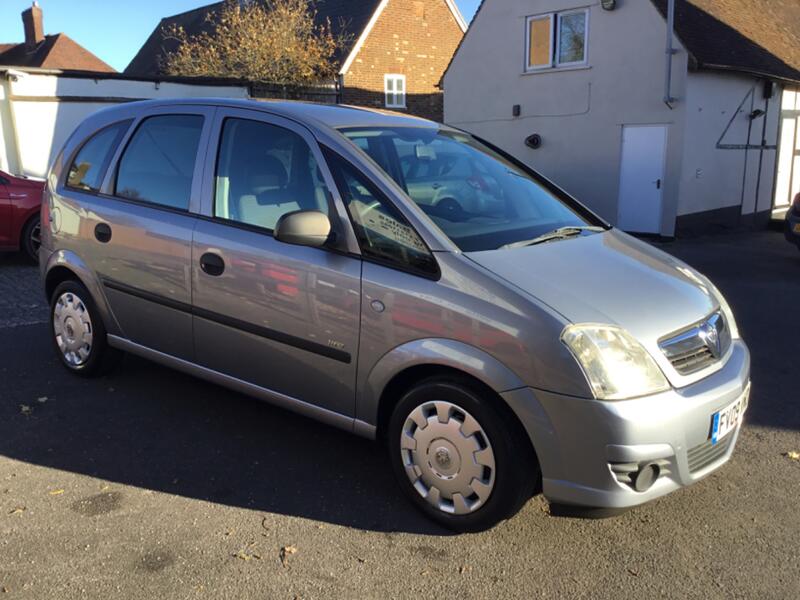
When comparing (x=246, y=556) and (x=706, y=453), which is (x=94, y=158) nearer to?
(x=246, y=556)

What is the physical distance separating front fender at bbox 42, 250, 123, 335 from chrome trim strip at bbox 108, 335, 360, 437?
0.09 m

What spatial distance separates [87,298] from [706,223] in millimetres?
12476

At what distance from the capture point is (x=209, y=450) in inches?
158

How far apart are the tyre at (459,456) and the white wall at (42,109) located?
37.7 feet

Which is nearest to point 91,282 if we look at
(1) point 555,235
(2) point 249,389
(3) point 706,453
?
(2) point 249,389

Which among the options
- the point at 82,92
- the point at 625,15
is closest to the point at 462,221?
the point at 625,15

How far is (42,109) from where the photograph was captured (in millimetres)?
13992

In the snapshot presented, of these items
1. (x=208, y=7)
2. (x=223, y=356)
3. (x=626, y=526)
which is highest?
(x=208, y=7)

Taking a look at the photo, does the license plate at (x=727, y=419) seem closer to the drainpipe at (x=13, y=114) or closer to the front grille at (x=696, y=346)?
the front grille at (x=696, y=346)

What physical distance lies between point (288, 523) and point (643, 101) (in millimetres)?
12276

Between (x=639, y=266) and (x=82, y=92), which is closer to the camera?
(x=639, y=266)

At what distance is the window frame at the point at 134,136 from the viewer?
4.04m

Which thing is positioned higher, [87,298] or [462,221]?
[462,221]

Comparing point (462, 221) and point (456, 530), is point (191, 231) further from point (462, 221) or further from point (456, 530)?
point (456, 530)
